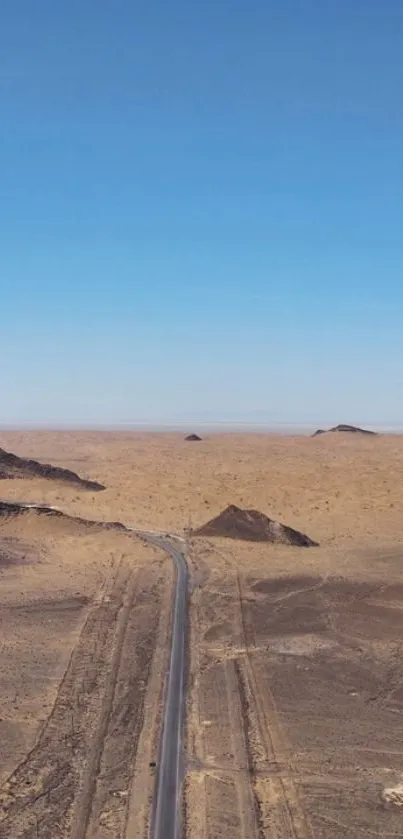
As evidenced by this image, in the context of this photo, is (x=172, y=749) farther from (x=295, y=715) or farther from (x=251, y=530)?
(x=251, y=530)

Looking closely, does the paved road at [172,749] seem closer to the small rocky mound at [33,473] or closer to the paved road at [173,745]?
the paved road at [173,745]

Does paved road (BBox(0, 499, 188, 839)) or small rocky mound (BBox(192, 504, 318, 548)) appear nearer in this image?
paved road (BBox(0, 499, 188, 839))

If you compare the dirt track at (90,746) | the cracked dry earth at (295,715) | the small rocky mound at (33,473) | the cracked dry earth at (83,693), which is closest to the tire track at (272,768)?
the cracked dry earth at (295,715)

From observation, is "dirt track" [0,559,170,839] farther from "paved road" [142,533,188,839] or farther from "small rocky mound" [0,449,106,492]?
"small rocky mound" [0,449,106,492]

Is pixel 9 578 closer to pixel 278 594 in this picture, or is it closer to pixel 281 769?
pixel 278 594

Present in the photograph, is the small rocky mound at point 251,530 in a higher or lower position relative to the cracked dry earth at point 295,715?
higher

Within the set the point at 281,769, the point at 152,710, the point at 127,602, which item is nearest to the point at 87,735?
the point at 152,710

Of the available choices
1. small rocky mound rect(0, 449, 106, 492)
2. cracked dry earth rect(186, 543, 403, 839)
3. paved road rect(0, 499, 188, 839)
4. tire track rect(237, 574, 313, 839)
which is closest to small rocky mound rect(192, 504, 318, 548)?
cracked dry earth rect(186, 543, 403, 839)
